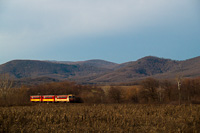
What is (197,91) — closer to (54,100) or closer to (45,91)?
(54,100)

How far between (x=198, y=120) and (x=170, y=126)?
5454 mm

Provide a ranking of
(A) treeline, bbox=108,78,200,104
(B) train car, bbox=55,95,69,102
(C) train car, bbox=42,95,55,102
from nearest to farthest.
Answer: (B) train car, bbox=55,95,69,102, (C) train car, bbox=42,95,55,102, (A) treeline, bbox=108,78,200,104

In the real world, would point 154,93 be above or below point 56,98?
below

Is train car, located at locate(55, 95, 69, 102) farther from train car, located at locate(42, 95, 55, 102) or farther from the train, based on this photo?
train car, located at locate(42, 95, 55, 102)

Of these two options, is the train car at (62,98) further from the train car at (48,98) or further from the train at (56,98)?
the train car at (48,98)

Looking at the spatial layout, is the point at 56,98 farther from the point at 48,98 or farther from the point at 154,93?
the point at 154,93

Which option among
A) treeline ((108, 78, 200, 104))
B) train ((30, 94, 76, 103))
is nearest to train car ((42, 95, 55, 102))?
train ((30, 94, 76, 103))

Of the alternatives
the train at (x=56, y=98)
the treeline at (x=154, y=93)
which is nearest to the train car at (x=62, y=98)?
the train at (x=56, y=98)

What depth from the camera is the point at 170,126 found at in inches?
886

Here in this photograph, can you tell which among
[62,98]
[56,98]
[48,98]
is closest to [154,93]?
[62,98]

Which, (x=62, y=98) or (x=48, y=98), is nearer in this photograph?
(x=62, y=98)

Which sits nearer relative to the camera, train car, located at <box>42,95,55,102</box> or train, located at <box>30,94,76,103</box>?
train, located at <box>30,94,76,103</box>

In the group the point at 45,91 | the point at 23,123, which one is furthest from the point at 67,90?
the point at 23,123

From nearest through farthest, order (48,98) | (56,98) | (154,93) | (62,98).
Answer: (62,98) → (56,98) → (48,98) → (154,93)
